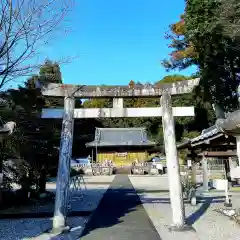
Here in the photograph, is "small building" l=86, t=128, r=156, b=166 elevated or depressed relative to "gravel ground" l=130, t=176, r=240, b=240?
elevated

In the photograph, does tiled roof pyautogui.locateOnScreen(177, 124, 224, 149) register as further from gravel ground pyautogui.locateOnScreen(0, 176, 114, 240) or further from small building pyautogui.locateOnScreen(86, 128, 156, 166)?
small building pyautogui.locateOnScreen(86, 128, 156, 166)

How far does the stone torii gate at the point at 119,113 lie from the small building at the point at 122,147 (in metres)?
32.3

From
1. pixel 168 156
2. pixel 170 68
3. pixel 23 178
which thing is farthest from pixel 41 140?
pixel 170 68

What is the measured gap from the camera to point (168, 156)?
313 inches

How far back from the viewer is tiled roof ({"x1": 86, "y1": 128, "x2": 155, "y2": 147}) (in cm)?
4131

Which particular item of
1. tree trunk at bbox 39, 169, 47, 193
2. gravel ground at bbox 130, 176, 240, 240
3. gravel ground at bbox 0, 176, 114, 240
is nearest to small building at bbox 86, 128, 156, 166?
tree trunk at bbox 39, 169, 47, 193

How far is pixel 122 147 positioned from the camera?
1665 inches

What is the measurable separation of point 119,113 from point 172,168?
207 centimetres

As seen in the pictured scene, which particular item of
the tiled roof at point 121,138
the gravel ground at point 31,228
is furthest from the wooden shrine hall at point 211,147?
the tiled roof at point 121,138

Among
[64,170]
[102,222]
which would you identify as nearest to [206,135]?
[102,222]

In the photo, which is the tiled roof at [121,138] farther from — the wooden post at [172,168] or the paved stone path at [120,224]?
the wooden post at [172,168]

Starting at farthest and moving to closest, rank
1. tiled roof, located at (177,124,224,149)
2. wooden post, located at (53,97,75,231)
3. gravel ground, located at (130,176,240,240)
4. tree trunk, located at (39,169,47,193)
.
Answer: tree trunk, located at (39,169,47,193), tiled roof, located at (177,124,224,149), wooden post, located at (53,97,75,231), gravel ground, located at (130,176,240,240)

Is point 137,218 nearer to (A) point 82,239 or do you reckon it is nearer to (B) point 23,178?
(A) point 82,239

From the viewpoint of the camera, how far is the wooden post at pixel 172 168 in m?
7.59
